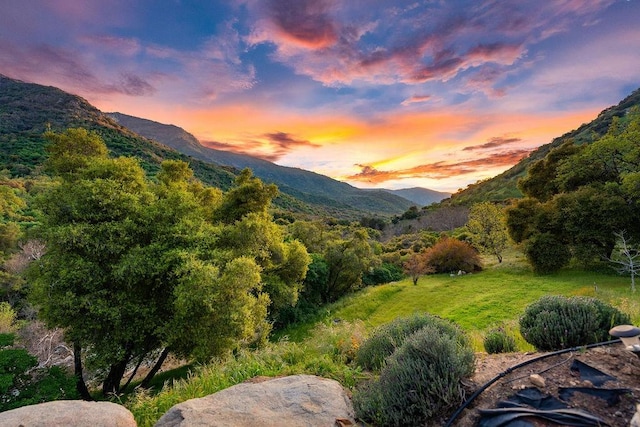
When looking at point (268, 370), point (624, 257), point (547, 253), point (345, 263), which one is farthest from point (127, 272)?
point (624, 257)

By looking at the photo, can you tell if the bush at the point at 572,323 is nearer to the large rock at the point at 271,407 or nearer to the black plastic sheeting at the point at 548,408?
the black plastic sheeting at the point at 548,408

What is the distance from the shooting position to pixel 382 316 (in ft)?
69.1

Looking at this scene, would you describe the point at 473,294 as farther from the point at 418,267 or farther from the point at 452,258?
the point at 452,258

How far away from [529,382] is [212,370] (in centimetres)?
579

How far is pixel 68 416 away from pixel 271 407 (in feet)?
8.48

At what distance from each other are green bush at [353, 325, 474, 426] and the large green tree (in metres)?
6.64

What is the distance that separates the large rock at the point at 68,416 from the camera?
3750 millimetres

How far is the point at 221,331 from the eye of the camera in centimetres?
985

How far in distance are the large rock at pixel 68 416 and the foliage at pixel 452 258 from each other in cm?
2938

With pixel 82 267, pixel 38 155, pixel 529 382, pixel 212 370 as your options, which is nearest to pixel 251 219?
pixel 82 267

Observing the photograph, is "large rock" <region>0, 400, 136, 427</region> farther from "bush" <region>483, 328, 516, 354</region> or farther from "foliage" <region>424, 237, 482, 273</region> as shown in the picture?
"foliage" <region>424, 237, 482, 273</region>

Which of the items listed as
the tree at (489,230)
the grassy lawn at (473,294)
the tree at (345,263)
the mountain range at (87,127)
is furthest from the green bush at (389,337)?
the mountain range at (87,127)

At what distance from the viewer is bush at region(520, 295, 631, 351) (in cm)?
478

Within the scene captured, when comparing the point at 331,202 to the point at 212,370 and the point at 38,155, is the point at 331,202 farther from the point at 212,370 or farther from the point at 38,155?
the point at 212,370
